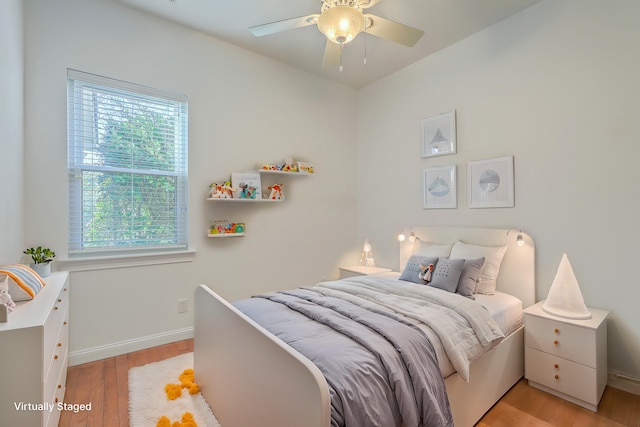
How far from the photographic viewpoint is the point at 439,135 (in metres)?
3.37

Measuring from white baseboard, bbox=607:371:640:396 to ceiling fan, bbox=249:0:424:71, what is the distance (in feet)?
9.09

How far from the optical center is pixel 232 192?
3166 mm

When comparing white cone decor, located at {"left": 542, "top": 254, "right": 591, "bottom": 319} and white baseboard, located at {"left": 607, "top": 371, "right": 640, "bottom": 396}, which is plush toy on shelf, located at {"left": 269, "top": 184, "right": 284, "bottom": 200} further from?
white baseboard, located at {"left": 607, "top": 371, "right": 640, "bottom": 396}

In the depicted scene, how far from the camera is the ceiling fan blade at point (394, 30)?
1.96 m

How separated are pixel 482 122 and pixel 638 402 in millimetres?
2397

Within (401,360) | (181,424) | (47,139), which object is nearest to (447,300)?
(401,360)

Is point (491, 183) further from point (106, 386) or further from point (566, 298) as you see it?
point (106, 386)

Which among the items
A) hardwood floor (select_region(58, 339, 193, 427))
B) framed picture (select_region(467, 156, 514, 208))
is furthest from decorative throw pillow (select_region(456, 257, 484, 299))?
hardwood floor (select_region(58, 339, 193, 427))

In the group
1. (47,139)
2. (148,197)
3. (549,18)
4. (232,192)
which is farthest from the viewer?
(232,192)

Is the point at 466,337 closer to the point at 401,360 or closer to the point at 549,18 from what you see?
the point at 401,360

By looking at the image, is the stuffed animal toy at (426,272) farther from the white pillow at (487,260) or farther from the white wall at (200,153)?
the white wall at (200,153)

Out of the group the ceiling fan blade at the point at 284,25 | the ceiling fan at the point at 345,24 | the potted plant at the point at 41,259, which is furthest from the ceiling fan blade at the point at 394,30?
the potted plant at the point at 41,259

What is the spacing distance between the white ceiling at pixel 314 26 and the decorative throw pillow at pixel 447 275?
2.16 meters

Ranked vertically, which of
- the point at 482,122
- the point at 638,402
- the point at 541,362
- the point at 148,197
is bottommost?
the point at 638,402
